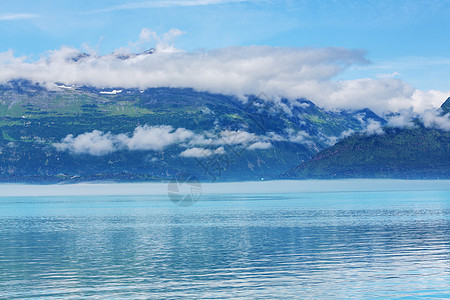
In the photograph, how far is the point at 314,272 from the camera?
6291 centimetres

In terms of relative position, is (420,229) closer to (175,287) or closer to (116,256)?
(116,256)

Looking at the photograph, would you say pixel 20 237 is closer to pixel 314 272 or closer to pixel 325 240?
pixel 325 240

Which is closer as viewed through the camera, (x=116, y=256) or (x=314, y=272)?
(x=314, y=272)

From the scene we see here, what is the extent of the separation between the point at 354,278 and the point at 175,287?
64.0ft

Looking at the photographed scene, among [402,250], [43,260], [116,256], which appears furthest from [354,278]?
[43,260]

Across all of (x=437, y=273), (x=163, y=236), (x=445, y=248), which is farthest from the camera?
(x=163, y=236)

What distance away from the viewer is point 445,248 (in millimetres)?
82688

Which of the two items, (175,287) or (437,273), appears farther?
(437,273)

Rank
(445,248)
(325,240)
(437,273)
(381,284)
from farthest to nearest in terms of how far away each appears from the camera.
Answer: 1. (325,240)
2. (445,248)
3. (437,273)
4. (381,284)

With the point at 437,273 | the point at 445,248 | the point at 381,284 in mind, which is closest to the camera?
the point at 381,284

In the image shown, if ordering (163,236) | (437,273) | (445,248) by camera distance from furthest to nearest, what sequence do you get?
1. (163,236)
2. (445,248)
3. (437,273)

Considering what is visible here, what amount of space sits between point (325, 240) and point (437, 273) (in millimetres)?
38404

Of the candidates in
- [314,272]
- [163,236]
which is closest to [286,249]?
[314,272]

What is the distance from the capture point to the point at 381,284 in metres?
55.3
